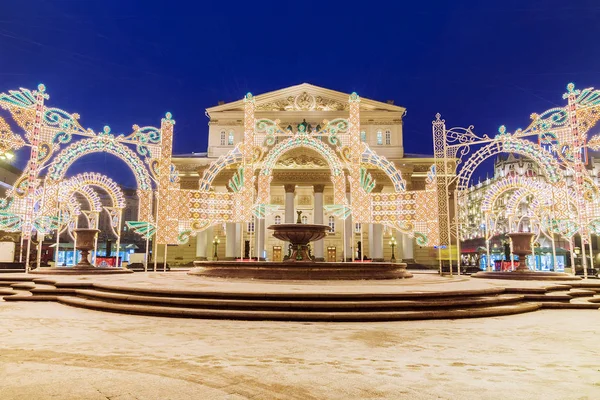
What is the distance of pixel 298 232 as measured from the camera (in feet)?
52.1

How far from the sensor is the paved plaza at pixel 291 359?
143 inches

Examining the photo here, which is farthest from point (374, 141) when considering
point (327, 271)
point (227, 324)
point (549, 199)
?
point (227, 324)

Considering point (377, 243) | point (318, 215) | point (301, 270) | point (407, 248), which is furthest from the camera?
point (407, 248)

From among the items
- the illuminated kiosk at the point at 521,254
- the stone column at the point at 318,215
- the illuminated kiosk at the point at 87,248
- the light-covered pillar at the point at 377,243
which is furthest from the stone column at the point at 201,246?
the illuminated kiosk at the point at 521,254

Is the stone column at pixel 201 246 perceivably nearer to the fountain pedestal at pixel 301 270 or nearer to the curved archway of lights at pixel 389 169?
the curved archway of lights at pixel 389 169

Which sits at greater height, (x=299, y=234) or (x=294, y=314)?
(x=299, y=234)

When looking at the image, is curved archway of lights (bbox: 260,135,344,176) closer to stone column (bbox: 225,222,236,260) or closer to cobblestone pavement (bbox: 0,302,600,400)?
cobblestone pavement (bbox: 0,302,600,400)

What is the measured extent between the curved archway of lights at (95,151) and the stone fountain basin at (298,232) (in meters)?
6.83

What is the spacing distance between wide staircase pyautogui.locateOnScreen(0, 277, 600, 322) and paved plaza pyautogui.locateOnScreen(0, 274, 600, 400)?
43cm

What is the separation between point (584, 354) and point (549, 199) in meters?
15.7

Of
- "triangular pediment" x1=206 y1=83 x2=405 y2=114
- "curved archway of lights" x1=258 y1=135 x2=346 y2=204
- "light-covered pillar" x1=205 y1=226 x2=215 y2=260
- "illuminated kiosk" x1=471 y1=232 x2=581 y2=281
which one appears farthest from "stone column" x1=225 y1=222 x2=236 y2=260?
"illuminated kiosk" x1=471 y1=232 x2=581 y2=281

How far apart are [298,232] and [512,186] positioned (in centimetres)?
1051

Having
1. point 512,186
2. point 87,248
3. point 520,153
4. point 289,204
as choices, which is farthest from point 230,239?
point 520,153

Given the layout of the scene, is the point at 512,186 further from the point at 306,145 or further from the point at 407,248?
the point at 407,248
